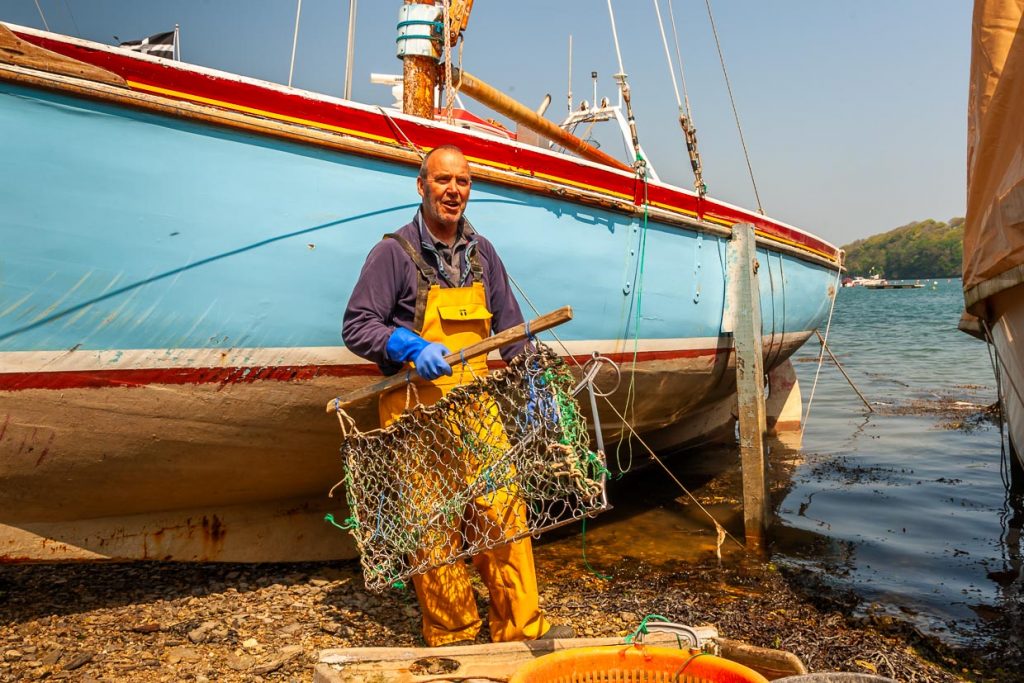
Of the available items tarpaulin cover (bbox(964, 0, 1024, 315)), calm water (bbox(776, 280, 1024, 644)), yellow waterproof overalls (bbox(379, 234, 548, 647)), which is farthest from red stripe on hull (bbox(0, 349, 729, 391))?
tarpaulin cover (bbox(964, 0, 1024, 315))

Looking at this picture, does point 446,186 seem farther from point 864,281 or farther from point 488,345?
point 864,281

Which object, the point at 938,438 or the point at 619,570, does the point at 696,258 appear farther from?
the point at 938,438

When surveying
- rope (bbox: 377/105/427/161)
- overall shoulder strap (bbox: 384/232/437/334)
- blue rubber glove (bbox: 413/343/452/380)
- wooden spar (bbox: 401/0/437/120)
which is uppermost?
wooden spar (bbox: 401/0/437/120)

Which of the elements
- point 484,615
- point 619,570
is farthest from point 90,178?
point 619,570

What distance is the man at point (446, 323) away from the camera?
3.42 metres

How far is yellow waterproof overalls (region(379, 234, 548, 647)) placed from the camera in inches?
137

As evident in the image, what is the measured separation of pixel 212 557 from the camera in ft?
15.6

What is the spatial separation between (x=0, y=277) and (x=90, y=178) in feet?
1.93

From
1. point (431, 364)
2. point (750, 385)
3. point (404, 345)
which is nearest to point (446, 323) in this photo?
point (404, 345)

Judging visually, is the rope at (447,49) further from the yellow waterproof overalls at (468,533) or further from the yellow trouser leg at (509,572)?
the yellow trouser leg at (509,572)

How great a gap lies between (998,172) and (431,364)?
3.71 metres

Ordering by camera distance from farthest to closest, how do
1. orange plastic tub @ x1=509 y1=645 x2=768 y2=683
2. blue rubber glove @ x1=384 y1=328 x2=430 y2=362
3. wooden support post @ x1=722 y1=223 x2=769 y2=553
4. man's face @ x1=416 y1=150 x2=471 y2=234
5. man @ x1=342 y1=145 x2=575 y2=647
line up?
wooden support post @ x1=722 y1=223 x2=769 y2=553 < man's face @ x1=416 y1=150 x2=471 y2=234 < man @ x1=342 y1=145 x2=575 y2=647 < blue rubber glove @ x1=384 y1=328 x2=430 y2=362 < orange plastic tub @ x1=509 y1=645 x2=768 y2=683

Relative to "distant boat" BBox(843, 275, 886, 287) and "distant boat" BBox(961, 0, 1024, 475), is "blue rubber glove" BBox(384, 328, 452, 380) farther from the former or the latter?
"distant boat" BBox(843, 275, 886, 287)

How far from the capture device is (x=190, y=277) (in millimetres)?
3930
